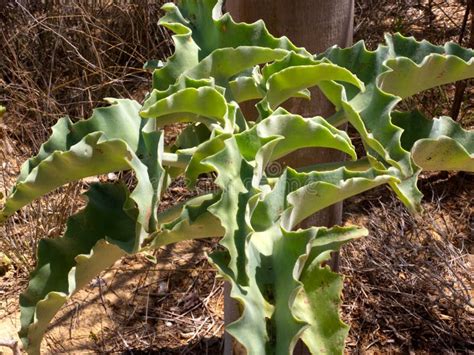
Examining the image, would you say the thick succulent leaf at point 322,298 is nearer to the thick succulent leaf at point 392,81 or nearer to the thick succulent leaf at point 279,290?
the thick succulent leaf at point 279,290

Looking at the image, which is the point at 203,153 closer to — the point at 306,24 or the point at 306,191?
the point at 306,191

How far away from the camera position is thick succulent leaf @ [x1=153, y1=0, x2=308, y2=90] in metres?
1.32

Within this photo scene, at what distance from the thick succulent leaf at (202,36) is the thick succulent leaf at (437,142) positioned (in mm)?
242

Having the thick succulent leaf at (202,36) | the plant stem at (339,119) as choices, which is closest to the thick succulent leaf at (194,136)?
the thick succulent leaf at (202,36)

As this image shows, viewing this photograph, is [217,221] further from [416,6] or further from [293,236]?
[416,6]

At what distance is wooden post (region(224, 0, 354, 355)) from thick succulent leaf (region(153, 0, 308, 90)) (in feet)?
1.01

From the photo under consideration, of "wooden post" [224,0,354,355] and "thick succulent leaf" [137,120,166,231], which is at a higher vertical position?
"thick succulent leaf" [137,120,166,231]

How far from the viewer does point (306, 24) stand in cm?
168

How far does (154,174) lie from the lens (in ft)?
3.68

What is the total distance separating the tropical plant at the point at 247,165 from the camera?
1.02 meters

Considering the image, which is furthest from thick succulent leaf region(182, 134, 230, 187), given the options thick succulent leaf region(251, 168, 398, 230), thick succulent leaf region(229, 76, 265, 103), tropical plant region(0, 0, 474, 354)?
thick succulent leaf region(229, 76, 265, 103)

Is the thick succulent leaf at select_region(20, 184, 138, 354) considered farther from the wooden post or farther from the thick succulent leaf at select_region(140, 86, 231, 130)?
the wooden post

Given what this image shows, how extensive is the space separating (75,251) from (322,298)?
432 mm

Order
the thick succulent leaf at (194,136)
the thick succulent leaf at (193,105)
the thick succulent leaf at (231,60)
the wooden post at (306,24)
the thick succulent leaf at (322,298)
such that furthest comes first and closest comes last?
1. the wooden post at (306,24)
2. the thick succulent leaf at (194,136)
3. the thick succulent leaf at (231,60)
4. the thick succulent leaf at (193,105)
5. the thick succulent leaf at (322,298)
